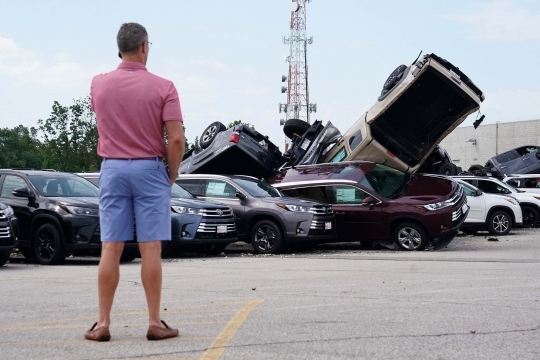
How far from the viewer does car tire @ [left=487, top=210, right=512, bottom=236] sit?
21.7 m

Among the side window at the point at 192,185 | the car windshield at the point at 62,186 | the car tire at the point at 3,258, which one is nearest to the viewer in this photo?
the car tire at the point at 3,258

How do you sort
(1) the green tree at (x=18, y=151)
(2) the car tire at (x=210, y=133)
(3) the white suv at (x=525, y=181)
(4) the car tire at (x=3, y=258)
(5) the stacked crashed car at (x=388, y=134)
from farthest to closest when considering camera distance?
1. (1) the green tree at (x=18, y=151)
2. (3) the white suv at (x=525, y=181)
3. (2) the car tire at (x=210, y=133)
4. (5) the stacked crashed car at (x=388, y=134)
5. (4) the car tire at (x=3, y=258)

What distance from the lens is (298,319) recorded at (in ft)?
20.4

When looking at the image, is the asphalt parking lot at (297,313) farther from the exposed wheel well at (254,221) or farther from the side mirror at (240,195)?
the side mirror at (240,195)

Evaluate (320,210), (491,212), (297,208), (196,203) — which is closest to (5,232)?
(196,203)

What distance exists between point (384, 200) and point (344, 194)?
3.34 feet

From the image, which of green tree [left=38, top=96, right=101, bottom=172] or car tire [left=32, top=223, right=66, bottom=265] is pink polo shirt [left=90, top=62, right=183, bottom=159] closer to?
car tire [left=32, top=223, right=66, bottom=265]

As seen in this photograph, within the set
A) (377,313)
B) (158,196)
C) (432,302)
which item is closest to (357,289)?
(432,302)

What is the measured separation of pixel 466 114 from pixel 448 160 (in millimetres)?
5549

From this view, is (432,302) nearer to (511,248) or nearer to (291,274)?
(291,274)

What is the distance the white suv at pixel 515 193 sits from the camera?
22.7 meters

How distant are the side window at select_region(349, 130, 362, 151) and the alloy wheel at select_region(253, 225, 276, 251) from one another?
400 centimetres

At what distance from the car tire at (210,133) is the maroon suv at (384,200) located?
11.1 feet

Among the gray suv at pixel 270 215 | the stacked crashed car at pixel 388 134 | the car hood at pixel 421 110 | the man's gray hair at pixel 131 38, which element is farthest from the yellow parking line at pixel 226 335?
the stacked crashed car at pixel 388 134
